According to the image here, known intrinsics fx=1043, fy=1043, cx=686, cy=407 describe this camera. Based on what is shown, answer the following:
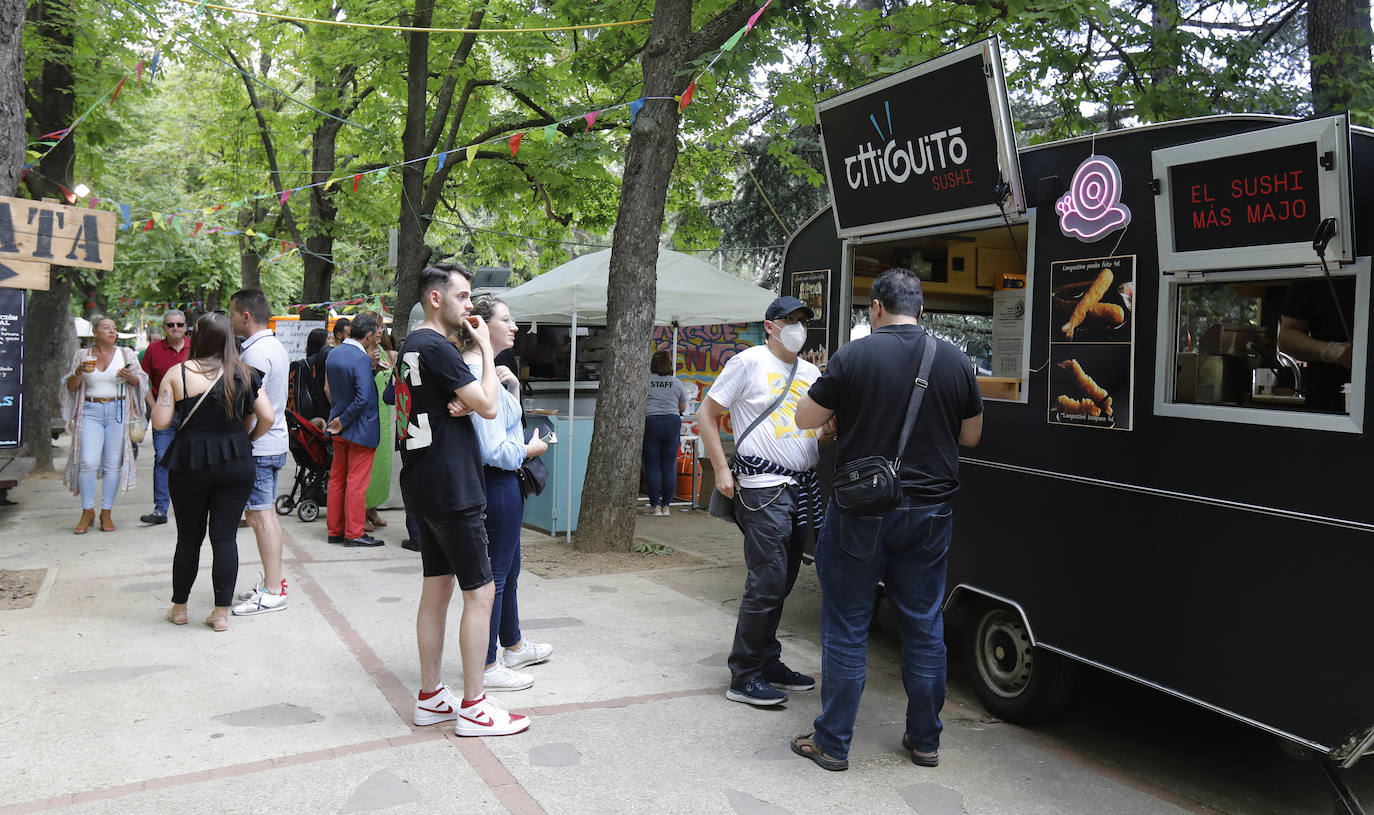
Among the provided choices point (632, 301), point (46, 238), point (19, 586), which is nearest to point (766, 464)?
point (632, 301)

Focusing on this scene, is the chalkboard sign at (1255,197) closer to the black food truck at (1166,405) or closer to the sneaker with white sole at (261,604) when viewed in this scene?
the black food truck at (1166,405)

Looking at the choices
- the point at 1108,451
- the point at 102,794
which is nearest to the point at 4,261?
the point at 102,794

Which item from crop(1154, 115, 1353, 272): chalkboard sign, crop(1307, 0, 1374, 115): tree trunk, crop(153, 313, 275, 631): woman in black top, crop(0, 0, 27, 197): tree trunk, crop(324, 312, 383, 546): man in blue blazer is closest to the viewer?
crop(1154, 115, 1353, 272): chalkboard sign

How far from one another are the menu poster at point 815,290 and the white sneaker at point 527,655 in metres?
2.48

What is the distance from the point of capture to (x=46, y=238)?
651cm

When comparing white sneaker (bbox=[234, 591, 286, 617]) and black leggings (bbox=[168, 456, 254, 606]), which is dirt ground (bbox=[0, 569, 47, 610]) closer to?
black leggings (bbox=[168, 456, 254, 606])

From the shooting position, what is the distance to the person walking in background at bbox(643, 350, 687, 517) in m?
10.8

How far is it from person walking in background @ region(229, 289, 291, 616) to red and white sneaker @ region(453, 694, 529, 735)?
2519mm

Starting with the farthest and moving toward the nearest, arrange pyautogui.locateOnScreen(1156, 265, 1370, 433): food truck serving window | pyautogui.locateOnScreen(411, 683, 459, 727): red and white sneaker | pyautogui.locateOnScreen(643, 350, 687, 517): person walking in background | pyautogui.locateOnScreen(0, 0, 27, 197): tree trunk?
pyautogui.locateOnScreen(643, 350, 687, 517): person walking in background → pyautogui.locateOnScreen(0, 0, 27, 197): tree trunk → pyautogui.locateOnScreen(411, 683, 459, 727): red and white sneaker → pyautogui.locateOnScreen(1156, 265, 1370, 433): food truck serving window

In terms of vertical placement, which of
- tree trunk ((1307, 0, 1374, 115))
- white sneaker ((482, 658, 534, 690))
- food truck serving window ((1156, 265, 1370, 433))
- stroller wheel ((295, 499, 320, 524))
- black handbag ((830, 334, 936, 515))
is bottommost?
white sneaker ((482, 658, 534, 690))

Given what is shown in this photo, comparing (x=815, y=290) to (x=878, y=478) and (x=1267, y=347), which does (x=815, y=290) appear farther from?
(x=1267, y=347)

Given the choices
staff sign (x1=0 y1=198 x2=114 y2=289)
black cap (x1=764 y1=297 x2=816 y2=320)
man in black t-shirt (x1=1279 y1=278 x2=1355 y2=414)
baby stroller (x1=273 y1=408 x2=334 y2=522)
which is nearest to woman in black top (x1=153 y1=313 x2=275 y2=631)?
staff sign (x1=0 y1=198 x2=114 y2=289)

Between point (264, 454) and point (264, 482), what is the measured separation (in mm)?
176

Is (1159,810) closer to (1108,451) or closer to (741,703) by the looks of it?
(1108,451)
